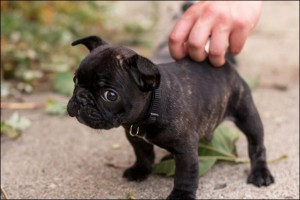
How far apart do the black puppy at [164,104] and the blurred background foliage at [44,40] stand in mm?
1606

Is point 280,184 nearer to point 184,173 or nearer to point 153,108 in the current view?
point 184,173

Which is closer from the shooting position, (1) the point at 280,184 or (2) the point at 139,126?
(2) the point at 139,126

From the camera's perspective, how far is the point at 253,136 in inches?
119

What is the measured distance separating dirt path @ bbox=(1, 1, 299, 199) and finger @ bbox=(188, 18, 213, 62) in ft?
2.21

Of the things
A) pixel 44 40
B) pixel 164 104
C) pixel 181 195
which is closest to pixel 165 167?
pixel 181 195

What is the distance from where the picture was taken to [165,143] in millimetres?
2545

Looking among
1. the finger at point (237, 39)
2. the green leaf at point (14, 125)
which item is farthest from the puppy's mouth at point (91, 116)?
the green leaf at point (14, 125)

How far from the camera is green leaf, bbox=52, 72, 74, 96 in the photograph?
4.18 m

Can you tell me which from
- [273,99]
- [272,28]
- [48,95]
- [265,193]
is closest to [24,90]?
[48,95]

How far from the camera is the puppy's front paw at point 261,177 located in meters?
2.95

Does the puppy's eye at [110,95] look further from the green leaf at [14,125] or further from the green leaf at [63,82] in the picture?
the green leaf at [63,82]

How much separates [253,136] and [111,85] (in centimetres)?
109

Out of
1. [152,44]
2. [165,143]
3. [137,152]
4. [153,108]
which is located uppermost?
[153,108]

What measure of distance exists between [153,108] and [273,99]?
6.53 ft
